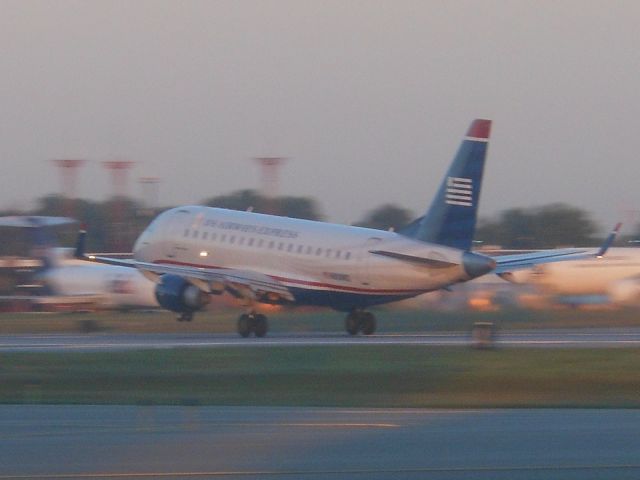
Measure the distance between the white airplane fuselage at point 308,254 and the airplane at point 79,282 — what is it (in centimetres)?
1741

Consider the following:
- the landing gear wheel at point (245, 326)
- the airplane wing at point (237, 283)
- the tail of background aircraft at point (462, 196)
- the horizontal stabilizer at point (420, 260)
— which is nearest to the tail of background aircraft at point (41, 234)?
the airplane wing at point (237, 283)

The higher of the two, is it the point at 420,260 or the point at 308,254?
the point at 420,260

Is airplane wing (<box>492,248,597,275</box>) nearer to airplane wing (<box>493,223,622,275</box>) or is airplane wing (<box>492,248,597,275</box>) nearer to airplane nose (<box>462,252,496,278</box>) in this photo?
airplane wing (<box>493,223,622,275</box>)

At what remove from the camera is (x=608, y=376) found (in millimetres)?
21344

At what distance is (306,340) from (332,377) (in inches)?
410

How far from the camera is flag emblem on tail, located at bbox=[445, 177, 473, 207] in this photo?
1264 inches

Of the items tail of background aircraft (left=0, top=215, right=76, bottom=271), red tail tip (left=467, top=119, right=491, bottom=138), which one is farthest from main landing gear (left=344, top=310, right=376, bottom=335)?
tail of background aircraft (left=0, top=215, right=76, bottom=271)

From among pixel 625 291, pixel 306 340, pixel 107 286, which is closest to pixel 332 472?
pixel 306 340

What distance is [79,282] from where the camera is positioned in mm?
57031

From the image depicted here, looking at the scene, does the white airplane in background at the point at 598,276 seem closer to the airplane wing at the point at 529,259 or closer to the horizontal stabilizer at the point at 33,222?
the airplane wing at the point at 529,259

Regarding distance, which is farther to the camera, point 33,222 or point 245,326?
point 33,222

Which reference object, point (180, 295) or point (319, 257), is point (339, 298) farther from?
point (180, 295)

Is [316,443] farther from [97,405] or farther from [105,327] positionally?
[105,327]

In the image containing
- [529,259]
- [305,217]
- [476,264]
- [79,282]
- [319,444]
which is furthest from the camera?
[305,217]
